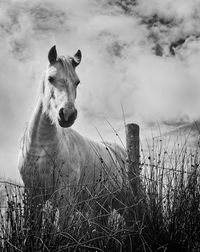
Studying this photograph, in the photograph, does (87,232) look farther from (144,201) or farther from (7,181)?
(7,181)

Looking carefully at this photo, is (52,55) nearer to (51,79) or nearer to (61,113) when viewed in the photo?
(51,79)

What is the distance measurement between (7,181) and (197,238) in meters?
1.58

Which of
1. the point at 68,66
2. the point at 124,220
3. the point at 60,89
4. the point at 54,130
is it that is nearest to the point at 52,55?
the point at 68,66

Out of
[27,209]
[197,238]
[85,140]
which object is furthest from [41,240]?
[85,140]

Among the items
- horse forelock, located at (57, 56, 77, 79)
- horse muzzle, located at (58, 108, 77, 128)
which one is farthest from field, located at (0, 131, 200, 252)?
horse forelock, located at (57, 56, 77, 79)

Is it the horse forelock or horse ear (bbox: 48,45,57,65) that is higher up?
horse ear (bbox: 48,45,57,65)

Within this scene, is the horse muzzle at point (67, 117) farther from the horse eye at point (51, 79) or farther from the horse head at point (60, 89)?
the horse eye at point (51, 79)

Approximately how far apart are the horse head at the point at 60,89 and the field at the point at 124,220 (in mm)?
1418

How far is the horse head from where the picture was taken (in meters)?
4.48

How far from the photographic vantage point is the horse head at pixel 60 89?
176 inches

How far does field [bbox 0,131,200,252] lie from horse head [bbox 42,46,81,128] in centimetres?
142

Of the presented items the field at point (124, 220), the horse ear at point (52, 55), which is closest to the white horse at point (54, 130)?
the horse ear at point (52, 55)

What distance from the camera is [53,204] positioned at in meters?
3.04

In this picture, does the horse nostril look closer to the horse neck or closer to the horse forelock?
the horse neck
